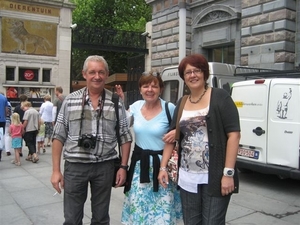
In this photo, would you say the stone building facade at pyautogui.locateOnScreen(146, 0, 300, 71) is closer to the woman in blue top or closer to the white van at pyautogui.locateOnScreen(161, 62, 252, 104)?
the white van at pyautogui.locateOnScreen(161, 62, 252, 104)

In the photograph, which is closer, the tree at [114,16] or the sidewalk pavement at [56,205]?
the sidewalk pavement at [56,205]

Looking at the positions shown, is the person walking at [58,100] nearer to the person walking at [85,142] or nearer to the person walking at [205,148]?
the person walking at [85,142]

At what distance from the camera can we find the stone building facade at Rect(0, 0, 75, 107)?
20109 millimetres

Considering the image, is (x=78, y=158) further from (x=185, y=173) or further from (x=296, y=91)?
(x=296, y=91)

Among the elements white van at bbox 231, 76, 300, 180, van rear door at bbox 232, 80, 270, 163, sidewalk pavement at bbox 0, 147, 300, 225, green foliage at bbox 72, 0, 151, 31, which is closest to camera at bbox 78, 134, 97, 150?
sidewalk pavement at bbox 0, 147, 300, 225

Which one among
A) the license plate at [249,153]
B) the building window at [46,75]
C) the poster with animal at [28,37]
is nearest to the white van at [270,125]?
the license plate at [249,153]

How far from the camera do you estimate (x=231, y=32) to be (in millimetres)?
12578

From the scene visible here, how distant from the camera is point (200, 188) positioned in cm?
248

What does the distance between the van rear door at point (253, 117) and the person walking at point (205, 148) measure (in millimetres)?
3919

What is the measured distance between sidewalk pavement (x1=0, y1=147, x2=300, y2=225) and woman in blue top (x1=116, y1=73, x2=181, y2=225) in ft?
4.81

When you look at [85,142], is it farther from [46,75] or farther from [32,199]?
[46,75]

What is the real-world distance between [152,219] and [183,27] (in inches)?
253

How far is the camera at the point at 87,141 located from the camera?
8.80 feet

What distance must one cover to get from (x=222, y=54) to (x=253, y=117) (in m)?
Answer: 7.97
